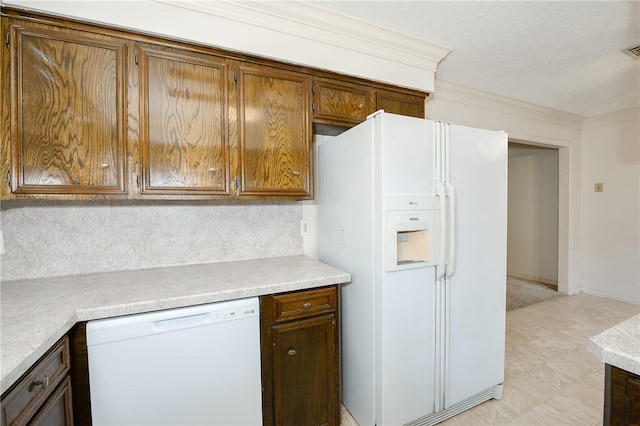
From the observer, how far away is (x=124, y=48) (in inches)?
58.1

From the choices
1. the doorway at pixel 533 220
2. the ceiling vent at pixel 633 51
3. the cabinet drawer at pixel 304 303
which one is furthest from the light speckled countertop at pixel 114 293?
the doorway at pixel 533 220

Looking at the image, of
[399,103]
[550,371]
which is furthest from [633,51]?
[550,371]

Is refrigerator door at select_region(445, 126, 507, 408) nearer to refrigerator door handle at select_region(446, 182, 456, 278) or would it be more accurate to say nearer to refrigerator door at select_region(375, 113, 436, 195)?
refrigerator door handle at select_region(446, 182, 456, 278)

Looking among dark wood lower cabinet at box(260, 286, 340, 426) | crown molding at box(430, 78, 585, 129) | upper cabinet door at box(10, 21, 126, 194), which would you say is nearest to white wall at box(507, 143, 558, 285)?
crown molding at box(430, 78, 585, 129)

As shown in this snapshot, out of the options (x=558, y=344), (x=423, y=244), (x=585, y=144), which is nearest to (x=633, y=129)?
Result: (x=585, y=144)

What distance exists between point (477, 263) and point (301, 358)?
121 cm

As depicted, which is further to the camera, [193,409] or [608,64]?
[608,64]

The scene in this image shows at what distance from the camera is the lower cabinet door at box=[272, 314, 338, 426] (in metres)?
1.48

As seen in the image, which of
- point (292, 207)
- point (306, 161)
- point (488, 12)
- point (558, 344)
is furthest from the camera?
point (558, 344)

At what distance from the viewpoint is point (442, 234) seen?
1.60 m

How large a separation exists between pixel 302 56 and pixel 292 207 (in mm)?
1052

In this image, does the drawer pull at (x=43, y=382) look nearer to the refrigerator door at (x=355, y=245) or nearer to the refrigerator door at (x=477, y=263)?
the refrigerator door at (x=355, y=245)

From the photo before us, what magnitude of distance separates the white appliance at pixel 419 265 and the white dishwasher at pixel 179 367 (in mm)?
639

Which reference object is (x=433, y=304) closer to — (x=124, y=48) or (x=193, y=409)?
(x=193, y=409)
